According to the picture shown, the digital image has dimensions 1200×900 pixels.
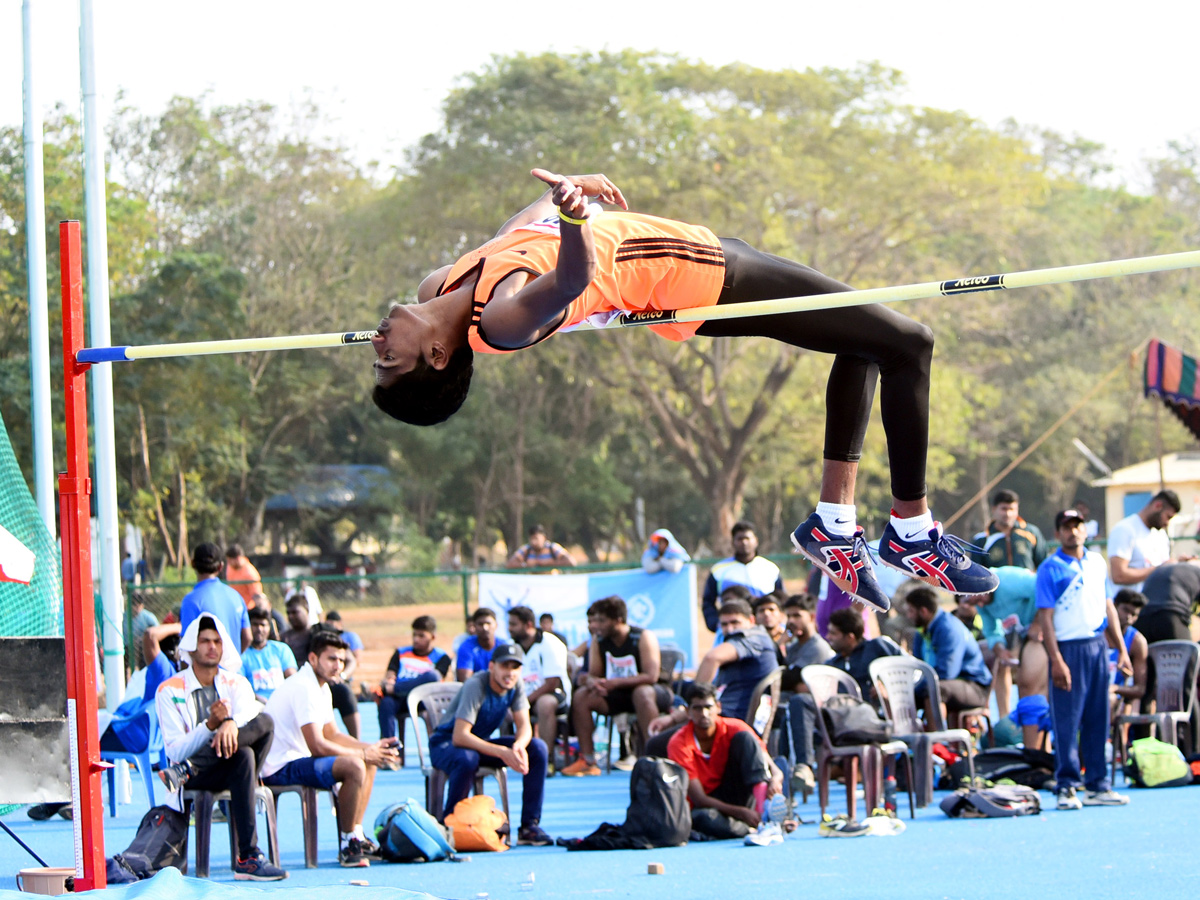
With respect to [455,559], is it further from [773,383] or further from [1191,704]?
[1191,704]

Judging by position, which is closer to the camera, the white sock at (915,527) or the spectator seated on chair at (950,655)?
the white sock at (915,527)

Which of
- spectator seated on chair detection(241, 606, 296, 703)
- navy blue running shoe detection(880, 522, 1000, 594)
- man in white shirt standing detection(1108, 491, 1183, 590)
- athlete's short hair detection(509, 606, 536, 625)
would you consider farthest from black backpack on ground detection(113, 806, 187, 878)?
man in white shirt standing detection(1108, 491, 1183, 590)

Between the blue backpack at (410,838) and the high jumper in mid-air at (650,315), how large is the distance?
3.83 meters

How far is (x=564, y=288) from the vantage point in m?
3.07

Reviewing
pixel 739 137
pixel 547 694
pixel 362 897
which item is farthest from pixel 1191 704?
pixel 739 137

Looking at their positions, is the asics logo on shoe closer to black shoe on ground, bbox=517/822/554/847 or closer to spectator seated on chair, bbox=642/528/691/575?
black shoe on ground, bbox=517/822/554/847

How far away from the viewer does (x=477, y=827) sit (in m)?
7.34

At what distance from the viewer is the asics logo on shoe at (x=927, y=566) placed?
4.04 m

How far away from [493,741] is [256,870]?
1575mm

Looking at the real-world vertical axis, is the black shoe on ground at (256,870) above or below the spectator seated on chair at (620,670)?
below

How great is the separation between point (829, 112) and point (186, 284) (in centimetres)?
1050

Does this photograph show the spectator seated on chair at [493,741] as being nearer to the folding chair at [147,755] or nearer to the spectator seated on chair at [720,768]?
the spectator seated on chair at [720,768]

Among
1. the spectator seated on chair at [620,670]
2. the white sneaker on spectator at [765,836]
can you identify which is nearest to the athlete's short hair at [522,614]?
the spectator seated on chair at [620,670]

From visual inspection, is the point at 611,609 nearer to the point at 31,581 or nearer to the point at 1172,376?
the point at 31,581
